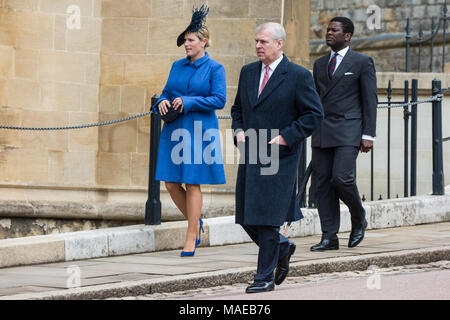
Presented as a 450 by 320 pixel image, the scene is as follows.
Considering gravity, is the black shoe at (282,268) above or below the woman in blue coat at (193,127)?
below

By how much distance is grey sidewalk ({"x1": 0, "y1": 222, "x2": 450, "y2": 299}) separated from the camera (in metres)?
6.61

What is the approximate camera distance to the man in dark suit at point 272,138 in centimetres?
661

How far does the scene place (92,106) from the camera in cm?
1107

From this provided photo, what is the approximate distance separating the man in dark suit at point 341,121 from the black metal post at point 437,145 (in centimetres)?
288

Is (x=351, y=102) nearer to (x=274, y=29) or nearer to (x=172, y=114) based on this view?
(x=172, y=114)

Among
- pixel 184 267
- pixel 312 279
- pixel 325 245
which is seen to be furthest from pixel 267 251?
pixel 325 245

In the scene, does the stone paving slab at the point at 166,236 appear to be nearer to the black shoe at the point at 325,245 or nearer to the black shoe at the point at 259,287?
the black shoe at the point at 325,245

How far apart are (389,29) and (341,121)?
15214 mm

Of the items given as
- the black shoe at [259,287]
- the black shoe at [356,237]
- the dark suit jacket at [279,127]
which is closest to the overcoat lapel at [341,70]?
the black shoe at [356,237]

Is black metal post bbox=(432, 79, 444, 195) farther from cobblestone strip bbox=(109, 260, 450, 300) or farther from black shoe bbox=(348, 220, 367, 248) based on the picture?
cobblestone strip bbox=(109, 260, 450, 300)

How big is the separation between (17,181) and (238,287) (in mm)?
4455

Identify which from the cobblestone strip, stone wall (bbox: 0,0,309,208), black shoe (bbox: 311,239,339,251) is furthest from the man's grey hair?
stone wall (bbox: 0,0,309,208)
